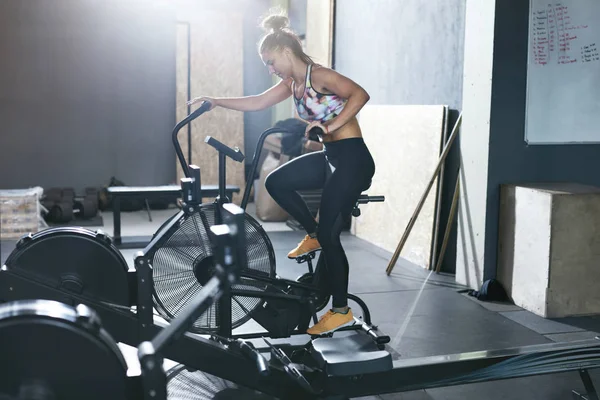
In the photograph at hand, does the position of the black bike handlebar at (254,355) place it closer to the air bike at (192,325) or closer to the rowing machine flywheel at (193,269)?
the air bike at (192,325)

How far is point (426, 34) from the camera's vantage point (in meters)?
5.57

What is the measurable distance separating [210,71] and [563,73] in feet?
16.1

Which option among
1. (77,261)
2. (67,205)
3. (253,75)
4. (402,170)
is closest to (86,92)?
(67,205)

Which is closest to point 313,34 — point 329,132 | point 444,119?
point 444,119

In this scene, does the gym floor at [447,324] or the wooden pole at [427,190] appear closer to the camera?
the gym floor at [447,324]

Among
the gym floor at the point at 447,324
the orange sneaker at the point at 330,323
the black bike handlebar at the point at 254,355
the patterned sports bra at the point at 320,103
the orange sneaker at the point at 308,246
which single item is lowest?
the gym floor at the point at 447,324

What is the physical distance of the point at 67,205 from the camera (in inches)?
279

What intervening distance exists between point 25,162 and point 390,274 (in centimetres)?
510

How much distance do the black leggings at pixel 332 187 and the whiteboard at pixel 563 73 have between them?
1769 mm

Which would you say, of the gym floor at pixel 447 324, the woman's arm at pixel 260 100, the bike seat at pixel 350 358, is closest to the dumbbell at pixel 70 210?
the gym floor at pixel 447 324

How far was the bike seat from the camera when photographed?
2.65 m

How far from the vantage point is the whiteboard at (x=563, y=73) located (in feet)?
14.5

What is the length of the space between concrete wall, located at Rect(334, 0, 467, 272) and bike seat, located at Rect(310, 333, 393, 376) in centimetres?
263

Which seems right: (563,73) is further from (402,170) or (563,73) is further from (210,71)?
(210,71)
